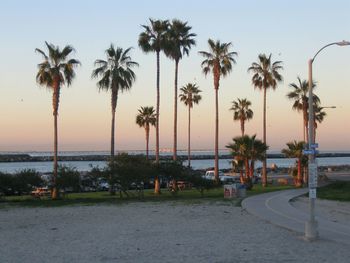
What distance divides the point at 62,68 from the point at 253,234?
30.9 meters

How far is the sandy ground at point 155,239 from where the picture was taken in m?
13.2

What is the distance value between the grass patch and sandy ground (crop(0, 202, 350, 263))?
992cm

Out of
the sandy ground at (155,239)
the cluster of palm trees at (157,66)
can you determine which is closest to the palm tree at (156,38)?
the cluster of palm trees at (157,66)

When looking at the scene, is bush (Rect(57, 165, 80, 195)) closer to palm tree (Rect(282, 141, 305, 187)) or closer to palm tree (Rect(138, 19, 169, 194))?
palm tree (Rect(138, 19, 169, 194))

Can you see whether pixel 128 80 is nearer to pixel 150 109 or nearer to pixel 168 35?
pixel 168 35

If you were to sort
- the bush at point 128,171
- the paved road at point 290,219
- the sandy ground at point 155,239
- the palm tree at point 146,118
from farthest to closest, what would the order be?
the palm tree at point 146,118
the bush at point 128,171
the paved road at point 290,219
the sandy ground at point 155,239

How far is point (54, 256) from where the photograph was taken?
13547mm

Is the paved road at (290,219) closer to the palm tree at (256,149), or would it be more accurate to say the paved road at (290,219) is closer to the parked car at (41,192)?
the parked car at (41,192)

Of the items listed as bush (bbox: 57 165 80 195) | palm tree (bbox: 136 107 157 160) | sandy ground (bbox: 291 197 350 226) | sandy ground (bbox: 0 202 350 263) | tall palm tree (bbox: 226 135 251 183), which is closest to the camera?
sandy ground (bbox: 0 202 350 263)

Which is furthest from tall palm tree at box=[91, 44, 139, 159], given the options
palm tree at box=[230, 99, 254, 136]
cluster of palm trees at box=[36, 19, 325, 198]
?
palm tree at box=[230, 99, 254, 136]

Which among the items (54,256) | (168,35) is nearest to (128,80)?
(168,35)

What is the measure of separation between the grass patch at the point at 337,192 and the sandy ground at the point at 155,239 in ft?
32.5

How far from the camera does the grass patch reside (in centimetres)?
3381

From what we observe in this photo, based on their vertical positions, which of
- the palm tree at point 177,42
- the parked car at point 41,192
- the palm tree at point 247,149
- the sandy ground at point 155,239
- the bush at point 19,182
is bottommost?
the parked car at point 41,192
